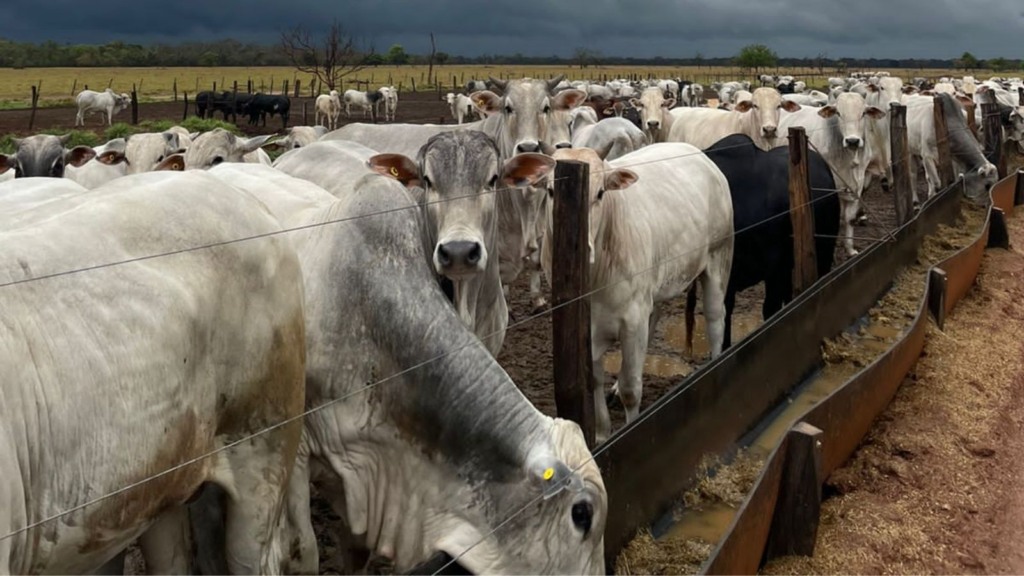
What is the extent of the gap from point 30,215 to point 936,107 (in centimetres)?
1323

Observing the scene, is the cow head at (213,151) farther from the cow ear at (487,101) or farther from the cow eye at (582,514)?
the cow eye at (582,514)

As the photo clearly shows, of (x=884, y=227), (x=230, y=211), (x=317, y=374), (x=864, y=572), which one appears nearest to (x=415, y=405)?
(x=317, y=374)

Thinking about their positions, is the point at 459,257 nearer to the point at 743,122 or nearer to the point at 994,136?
the point at 743,122

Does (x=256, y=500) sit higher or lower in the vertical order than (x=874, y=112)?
lower

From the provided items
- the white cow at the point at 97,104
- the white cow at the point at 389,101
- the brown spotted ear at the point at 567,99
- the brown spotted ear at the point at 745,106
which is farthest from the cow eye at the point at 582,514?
the white cow at the point at 389,101

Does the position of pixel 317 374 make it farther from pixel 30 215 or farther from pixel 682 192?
pixel 682 192

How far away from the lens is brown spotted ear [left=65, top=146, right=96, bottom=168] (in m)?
8.57

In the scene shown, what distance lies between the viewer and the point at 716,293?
7305 mm

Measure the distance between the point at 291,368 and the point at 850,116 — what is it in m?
10.2

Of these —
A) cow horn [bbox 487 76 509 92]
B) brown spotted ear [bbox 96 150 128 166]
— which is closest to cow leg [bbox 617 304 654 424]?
cow horn [bbox 487 76 509 92]

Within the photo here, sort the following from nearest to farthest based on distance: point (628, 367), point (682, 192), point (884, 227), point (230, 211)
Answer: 1. point (230, 211)
2. point (628, 367)
3. point (682, 192)
4. point (884, 227)

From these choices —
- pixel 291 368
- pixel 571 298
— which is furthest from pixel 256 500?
pixel 571 298

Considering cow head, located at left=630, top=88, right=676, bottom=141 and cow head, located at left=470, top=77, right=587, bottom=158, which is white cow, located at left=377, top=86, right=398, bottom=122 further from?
cow head, located at left=470, top=77, right=587, bottom=158

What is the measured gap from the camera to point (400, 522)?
367cm
